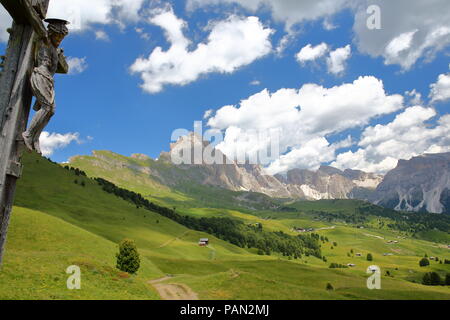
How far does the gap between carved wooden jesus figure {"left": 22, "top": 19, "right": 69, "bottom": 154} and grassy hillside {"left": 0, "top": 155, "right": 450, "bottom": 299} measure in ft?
56.1

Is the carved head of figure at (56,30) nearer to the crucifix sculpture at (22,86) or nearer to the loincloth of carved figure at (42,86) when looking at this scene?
the crucifix sculpture at (22,86)

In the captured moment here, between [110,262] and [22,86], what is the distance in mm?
73163

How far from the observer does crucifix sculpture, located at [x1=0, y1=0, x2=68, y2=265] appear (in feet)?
19.9

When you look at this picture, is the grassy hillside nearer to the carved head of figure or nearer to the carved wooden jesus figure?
the carved wooden jesus figure

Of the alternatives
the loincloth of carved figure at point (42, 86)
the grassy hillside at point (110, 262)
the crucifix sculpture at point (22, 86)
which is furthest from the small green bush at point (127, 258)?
the loincloth of carved figure at point (42, 86)

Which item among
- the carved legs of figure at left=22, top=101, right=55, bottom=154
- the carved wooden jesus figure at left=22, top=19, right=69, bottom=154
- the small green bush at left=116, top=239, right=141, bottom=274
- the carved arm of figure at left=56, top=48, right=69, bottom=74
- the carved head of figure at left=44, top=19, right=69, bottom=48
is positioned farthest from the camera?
the small green bush at left=116, top=239, right=141, bottom=274

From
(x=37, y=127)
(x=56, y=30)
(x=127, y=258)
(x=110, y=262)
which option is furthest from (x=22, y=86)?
(x=110, y=262)

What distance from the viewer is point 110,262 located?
7081cm

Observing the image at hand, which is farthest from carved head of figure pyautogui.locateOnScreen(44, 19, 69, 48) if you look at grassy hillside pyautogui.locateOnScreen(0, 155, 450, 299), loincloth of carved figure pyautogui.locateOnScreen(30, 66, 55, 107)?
grassy hillside pyautogui.locateOnScreen(0, 155, 450, 299)

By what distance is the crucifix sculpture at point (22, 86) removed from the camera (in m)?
6.06
